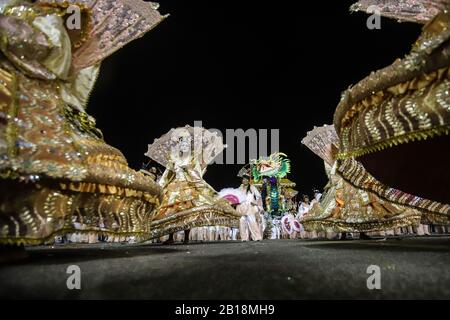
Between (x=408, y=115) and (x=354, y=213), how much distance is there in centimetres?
312

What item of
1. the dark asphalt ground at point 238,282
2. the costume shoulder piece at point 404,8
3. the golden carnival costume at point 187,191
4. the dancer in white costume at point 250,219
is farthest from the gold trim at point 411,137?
the dancer in white costume at point 250,219

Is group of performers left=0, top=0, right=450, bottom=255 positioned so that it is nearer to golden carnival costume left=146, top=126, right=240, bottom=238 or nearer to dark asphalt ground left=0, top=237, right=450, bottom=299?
dark asphalt ground left=0, top=237, right=450, bottom=299

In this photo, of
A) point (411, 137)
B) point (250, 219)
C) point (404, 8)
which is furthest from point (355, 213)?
point (250, 219)

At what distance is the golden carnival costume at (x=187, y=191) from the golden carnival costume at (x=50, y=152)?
1.96 m

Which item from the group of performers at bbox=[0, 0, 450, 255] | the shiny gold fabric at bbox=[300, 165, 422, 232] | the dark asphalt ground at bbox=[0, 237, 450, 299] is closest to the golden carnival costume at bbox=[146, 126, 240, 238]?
the shiny gold fabric at bbox=[300, 165, 422, 232]

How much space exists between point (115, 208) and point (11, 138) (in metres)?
0.60

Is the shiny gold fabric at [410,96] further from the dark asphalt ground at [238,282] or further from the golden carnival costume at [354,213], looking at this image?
the golden carnival costume at [354,213]

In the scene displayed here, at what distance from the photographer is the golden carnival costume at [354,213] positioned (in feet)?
12.8

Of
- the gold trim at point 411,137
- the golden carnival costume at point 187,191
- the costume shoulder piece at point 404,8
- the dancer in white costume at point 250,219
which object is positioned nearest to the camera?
the gold trim at point 411,137

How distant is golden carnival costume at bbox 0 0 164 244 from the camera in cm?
136

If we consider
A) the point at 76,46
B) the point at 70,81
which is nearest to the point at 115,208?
the point at 70,81

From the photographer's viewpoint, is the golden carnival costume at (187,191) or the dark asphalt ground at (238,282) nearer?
the dark asphalt ground at (238,282)

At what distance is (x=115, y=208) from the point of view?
68.0 inches

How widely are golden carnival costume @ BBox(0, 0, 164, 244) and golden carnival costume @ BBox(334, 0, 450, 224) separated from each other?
1.24 metres
